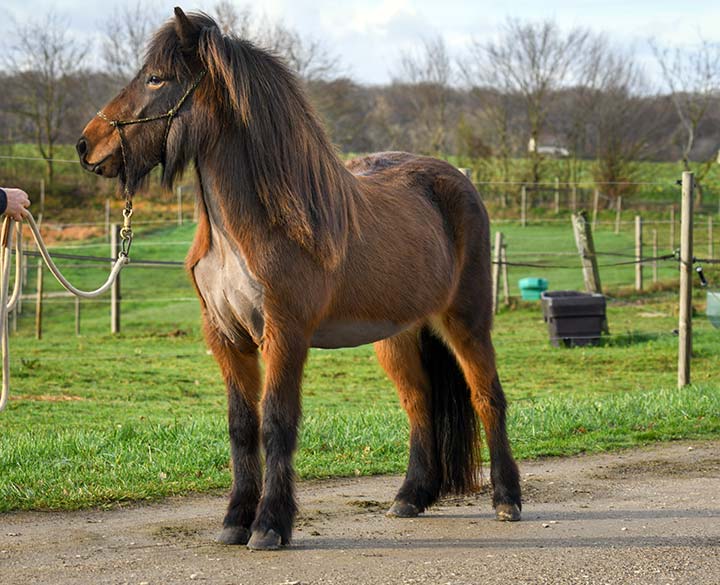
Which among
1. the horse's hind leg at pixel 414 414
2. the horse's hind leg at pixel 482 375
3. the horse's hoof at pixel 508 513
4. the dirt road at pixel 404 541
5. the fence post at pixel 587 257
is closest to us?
the dirt road at pixel 404 541

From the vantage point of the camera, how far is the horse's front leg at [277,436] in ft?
14.5

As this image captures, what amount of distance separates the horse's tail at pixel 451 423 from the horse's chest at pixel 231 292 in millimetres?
1530

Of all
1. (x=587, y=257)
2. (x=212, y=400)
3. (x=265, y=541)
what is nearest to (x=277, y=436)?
(x=265, y=541)

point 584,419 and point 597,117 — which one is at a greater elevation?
point 597,117

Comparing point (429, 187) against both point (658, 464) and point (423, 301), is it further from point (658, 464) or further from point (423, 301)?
point (658, 464)

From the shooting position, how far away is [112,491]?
18.1ft

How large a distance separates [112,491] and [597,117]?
43.6m

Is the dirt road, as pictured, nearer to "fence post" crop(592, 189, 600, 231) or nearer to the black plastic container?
the black plastic container

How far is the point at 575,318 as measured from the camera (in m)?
16.6

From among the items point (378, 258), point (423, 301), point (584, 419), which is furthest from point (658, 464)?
point (378, 258)

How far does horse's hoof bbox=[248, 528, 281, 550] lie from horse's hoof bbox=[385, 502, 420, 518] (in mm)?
1054

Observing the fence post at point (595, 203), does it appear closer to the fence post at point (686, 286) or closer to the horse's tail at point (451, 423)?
the fence post at point (686, 286)

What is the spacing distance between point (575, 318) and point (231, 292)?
42.2ft

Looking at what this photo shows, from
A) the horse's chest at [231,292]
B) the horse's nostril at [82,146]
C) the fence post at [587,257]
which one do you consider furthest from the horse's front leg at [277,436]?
the fence post at [587,257]
